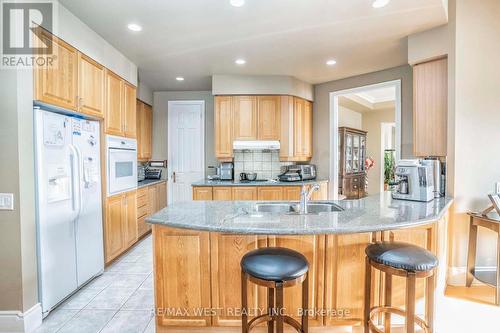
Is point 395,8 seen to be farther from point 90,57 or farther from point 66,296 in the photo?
point 66,296

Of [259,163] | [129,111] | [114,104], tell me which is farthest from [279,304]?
[259,163]

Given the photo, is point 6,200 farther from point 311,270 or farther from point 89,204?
point 311,270

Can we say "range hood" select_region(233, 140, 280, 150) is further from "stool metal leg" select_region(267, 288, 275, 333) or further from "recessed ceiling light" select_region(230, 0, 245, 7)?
"stool metal leg" select_region(267, 288, 275, 333)

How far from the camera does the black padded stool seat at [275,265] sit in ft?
4.75

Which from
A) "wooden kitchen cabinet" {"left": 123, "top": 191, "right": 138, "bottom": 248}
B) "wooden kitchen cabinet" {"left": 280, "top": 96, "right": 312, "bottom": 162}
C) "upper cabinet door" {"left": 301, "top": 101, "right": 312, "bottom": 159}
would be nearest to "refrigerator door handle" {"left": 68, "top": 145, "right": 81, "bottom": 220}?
"wooden kitchen cabinet" {"left": 123, "top": 191, "right": 138, "bottom": 248}

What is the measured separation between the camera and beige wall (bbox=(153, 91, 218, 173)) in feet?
17.3

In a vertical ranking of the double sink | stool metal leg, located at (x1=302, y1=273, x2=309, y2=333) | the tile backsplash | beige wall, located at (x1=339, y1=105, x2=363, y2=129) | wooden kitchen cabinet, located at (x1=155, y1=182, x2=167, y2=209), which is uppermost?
beige wall, located at (x1=339, y1=105, x2=363, y2=129)

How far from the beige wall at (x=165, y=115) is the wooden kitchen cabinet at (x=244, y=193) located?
4.36 feet

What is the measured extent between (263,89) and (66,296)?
3.63m

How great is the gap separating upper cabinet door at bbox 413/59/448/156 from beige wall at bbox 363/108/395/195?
4880mm

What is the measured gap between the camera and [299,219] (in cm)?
183

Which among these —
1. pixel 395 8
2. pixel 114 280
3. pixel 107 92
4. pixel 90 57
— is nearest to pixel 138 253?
pixel 114 280

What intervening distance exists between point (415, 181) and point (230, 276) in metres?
1.85

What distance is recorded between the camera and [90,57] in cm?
275
